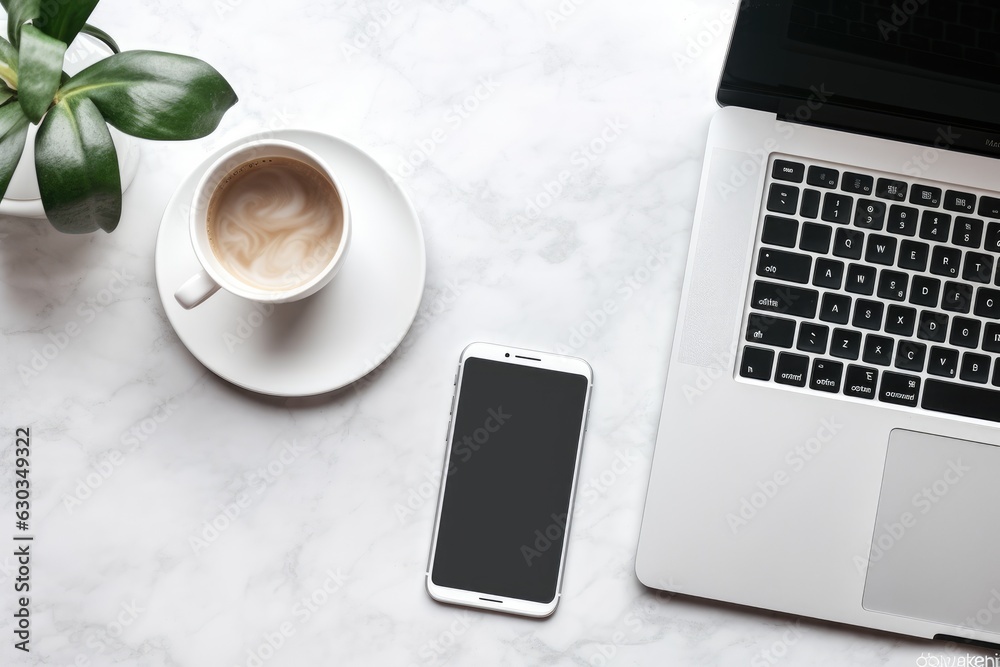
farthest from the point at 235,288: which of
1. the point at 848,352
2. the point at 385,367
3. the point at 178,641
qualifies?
the point at 848,352

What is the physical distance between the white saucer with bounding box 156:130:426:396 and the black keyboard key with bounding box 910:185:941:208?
0.49m

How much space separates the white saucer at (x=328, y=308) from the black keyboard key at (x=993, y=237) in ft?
1.84

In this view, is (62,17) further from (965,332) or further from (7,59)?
(965,332)

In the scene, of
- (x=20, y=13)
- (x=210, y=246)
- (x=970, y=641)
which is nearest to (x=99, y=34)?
(x=20, y=13)

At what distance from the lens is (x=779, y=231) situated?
77cm

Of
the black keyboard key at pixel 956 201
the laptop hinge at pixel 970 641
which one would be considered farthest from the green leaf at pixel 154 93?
the laptop hinge at pixel 970 641

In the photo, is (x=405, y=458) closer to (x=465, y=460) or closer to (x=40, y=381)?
(x=465, y=460)

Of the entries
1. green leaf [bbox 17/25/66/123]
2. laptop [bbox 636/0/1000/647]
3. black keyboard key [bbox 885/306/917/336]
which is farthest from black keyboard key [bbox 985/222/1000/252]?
green leaf [bbox 17/25/66/123]

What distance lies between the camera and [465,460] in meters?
0.82

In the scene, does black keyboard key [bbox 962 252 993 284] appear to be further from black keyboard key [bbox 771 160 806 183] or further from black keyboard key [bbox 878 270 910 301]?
black keyboard key [bbox 771 160 806 183]

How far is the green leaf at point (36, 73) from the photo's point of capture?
538mm

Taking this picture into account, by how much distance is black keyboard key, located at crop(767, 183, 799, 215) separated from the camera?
776mm

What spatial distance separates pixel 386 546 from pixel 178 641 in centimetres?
24

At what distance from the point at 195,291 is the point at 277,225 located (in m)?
0.11
